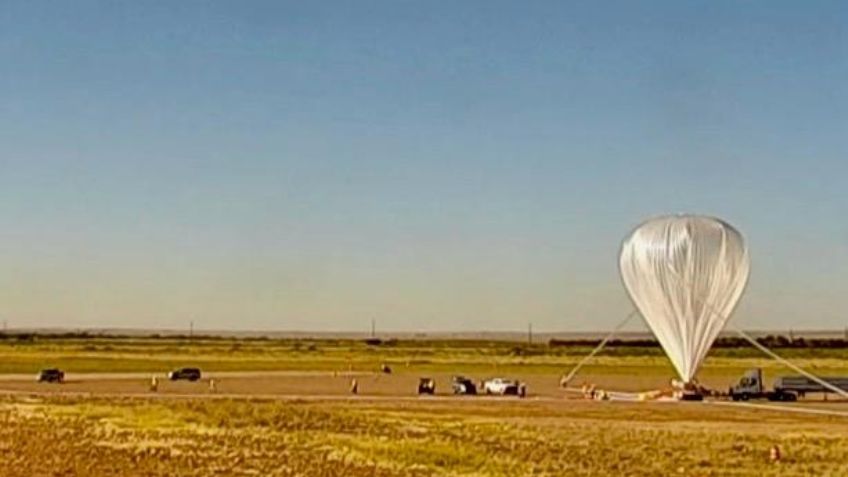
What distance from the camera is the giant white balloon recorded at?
81.4 metres

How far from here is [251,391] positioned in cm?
8675

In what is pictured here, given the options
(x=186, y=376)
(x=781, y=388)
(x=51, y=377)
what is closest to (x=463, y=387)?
Answer: (x=781, y=388)

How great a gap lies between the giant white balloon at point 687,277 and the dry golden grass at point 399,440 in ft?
40.7

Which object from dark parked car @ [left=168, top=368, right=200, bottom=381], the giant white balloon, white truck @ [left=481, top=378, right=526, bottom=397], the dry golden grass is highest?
the giant white balloon

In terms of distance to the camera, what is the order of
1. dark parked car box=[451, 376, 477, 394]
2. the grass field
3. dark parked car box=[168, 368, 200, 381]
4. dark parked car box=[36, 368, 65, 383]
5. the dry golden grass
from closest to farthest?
the dry golden grass, the grass field, dark parked car box=[451, 376, 477, 394], dark parked car box=[36, 368, 65, 383], dark parked car box=[168, 368, 200, 381]

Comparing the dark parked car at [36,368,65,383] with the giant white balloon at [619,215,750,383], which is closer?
the giant white balloon at [619,215,750,383]

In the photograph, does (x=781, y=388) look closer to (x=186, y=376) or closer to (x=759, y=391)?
(x=759, y=391)

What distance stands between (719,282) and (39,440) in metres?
47.6

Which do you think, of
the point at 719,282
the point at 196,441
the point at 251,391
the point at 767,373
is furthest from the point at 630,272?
the point at 767,373

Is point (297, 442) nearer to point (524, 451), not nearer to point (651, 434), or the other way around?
point (524, 451)

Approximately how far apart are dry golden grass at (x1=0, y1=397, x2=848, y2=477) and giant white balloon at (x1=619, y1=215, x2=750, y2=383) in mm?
12393

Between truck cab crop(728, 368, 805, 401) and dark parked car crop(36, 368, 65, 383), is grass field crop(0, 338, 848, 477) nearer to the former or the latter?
dark parked car crop(36, 368, 65, 383)

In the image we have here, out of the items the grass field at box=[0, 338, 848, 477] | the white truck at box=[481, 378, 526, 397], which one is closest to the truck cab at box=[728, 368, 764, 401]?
the grass field at box=[0, 338, 848, 477]

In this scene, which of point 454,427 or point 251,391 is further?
point 251,391
